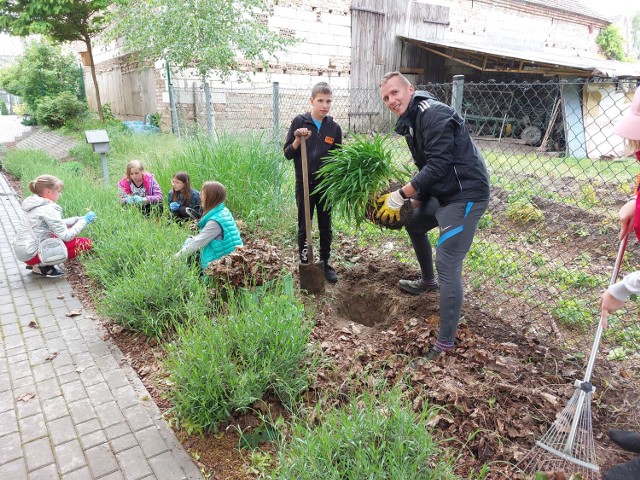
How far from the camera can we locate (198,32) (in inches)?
397

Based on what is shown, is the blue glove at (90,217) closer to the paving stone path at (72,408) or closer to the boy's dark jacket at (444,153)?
the paving stone path at (72,408)

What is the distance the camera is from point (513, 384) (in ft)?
8.86

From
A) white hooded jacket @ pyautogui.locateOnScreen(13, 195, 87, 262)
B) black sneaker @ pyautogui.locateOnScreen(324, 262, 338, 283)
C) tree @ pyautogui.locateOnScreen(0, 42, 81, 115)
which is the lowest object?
black sneaker @ pyautogui.locateOnScreen(324, 262, 338, 283)

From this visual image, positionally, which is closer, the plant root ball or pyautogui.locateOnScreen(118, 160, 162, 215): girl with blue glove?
the plant root ball

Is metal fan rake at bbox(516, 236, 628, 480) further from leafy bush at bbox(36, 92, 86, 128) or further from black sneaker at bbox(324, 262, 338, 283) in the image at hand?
leafy bush at bbox(36, 92, 86, 128)

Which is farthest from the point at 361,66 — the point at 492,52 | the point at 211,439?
the point at 211,439

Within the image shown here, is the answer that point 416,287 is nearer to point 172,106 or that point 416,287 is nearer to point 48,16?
point 172,106

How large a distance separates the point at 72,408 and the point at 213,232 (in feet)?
5.85

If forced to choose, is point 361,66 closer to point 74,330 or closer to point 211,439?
point 74,330

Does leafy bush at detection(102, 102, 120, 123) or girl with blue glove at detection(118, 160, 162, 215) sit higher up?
leafy bush at detection(102, 102, 120, 123)

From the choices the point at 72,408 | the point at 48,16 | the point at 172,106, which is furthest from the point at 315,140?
the point at 48,16

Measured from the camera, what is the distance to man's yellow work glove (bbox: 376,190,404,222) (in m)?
3.10

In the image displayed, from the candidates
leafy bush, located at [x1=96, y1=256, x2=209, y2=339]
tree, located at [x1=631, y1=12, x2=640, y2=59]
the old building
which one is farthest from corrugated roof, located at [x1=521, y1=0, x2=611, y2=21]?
tree, located at [x1=631, y1=12, x2=640, y2=59]

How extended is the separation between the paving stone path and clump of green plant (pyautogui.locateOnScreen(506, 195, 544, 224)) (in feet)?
16.8
